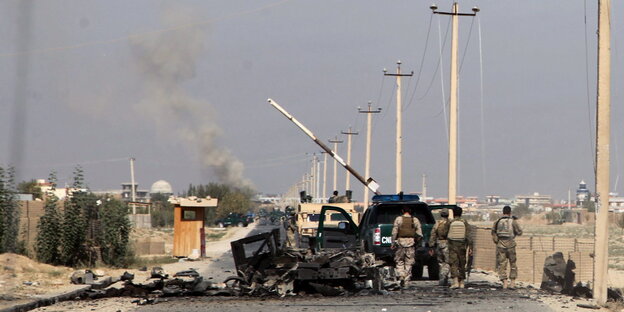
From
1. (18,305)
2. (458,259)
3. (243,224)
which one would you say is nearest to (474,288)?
(458,259)

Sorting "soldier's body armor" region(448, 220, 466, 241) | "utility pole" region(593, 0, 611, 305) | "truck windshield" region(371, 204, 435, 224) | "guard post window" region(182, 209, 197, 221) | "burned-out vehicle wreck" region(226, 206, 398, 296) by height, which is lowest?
"burned-out vehicle wreck" region(226, 206, 398, 296)

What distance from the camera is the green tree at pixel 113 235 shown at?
98.2ft

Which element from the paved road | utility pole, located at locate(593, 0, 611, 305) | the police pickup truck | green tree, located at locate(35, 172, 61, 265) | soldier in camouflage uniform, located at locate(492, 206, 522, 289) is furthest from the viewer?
green tree, located at locate(35, 172, 61, 265)

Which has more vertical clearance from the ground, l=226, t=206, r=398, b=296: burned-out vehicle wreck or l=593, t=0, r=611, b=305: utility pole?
l=593, t=0, r=611, b=305: utility pole

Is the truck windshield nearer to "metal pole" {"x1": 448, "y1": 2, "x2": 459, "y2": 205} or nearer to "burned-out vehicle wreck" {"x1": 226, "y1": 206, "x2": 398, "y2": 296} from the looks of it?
"burned-out vehicle wreck" {"x1": 226, "y1": 206, "x2": 398, "y2": 296}

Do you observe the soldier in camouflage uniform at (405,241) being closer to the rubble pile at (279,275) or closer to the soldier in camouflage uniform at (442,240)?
the soldier in camouflage uniform at (442,240)

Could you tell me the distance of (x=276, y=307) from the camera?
16703 millimetres

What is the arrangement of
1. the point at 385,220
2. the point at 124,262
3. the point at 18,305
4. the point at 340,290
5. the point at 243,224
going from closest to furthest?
1. the point at 18,305
2. the point at 340,290
3. the point at 385,220
4. the point at 124,262
5. the point at 243,224

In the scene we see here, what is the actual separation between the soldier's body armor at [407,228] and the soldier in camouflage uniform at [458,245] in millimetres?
803

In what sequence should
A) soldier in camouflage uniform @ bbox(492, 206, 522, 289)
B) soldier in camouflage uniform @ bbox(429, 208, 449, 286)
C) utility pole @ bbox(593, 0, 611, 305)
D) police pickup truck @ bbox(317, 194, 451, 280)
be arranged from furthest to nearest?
1. police pickup truck @ bbox(317, 194, 451, 280)
2. soldier in camouflage uniform @ bbox(429, 208, 449, 286)
3. soldier in camouflage uniform @ bbox(492, 206, 522, 289)
4. utility pole @ bbox(593, 0, 611, 305)

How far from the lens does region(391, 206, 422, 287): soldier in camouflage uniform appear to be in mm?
21594

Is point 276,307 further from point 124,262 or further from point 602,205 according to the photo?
point 124,262

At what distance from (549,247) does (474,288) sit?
6.19m

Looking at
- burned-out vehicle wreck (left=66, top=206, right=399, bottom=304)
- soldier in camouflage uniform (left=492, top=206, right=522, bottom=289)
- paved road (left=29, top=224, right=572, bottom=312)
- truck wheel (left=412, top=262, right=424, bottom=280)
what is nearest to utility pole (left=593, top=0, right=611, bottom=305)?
paved road (left=29, top=224, right=572, bottom=312)
